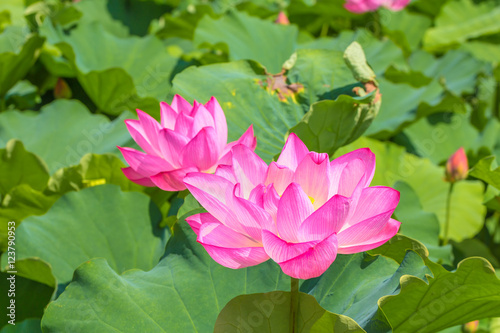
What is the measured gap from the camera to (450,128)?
2201 mm

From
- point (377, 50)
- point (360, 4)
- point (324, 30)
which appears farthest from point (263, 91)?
point (324, 30)

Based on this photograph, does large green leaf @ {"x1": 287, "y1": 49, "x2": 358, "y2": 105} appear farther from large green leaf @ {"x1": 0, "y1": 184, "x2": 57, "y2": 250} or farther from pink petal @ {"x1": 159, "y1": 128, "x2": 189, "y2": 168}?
large green leaf @ {"x1": 0, "y1": 184, "x2": 57, "y2": 250}

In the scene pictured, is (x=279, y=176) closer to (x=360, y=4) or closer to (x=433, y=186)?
(x=433, y=186)

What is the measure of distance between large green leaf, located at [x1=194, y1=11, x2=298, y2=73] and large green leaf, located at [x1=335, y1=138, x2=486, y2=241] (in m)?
0.45

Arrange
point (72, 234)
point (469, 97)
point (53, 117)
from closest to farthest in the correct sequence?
1. point (72, 234)
2. point (53, 117)
3. point (469, 97)

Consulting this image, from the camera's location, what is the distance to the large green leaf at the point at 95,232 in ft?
3.57

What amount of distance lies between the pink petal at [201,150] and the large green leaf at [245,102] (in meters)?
0.30

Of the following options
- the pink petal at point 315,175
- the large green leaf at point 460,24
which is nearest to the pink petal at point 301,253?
the pink petal at point 315,175

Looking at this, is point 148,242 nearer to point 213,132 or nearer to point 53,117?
point 213,132

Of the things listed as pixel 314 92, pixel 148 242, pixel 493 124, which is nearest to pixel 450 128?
pixel 493 124

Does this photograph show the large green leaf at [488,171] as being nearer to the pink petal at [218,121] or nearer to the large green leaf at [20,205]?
the pink petal at [218,121]

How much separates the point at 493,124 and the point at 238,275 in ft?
5.32

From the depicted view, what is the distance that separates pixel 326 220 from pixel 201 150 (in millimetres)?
330

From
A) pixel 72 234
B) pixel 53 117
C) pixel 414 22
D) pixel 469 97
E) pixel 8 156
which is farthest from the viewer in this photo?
pixel 414 22
